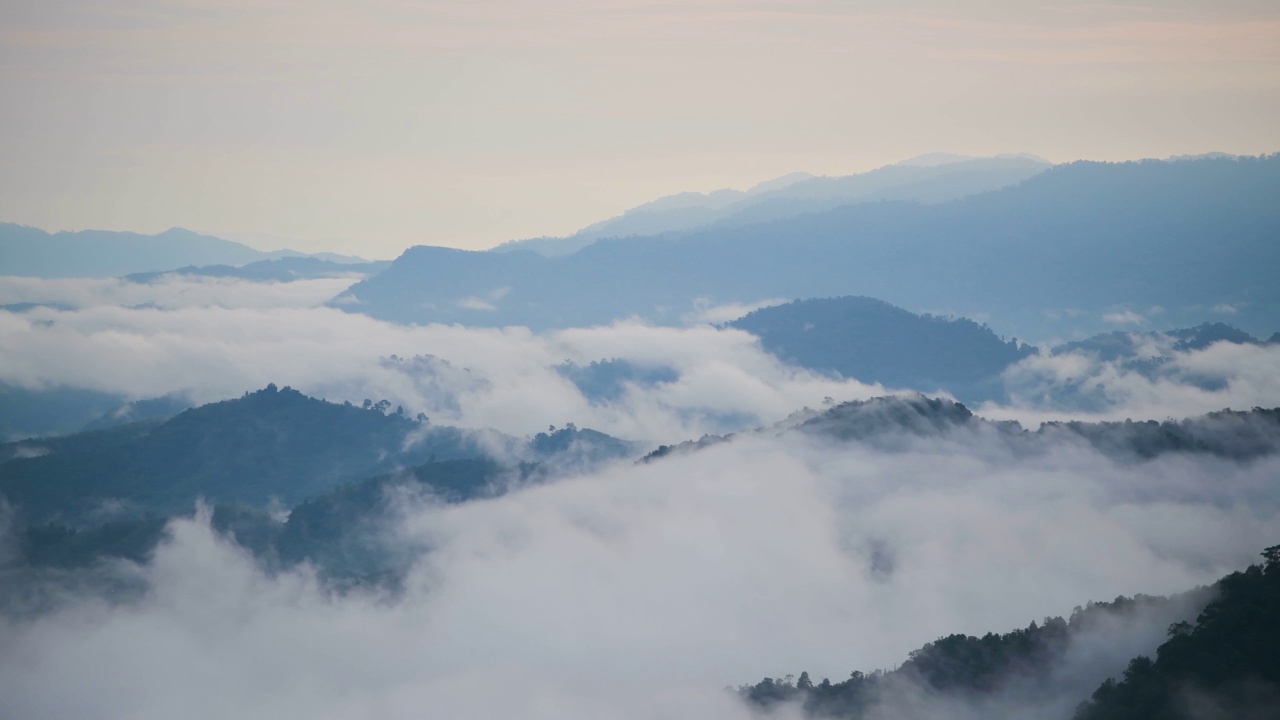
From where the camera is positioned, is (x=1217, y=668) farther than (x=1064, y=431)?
No

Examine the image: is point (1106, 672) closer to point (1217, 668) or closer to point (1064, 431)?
point (1217, 668)

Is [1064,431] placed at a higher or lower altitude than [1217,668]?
higher

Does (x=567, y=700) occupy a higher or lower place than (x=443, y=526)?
lower

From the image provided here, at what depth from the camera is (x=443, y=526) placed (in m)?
198

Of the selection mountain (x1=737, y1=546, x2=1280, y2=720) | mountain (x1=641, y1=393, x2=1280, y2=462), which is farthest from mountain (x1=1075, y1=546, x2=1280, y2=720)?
mountain (x1=641, y1=393, x2=1280, y2=462)

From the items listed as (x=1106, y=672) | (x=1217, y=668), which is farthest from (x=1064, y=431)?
(x=1217, y=668)

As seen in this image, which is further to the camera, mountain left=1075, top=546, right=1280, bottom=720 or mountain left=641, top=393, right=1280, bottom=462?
mountain left=641, top=393, right=1280, bottom=462

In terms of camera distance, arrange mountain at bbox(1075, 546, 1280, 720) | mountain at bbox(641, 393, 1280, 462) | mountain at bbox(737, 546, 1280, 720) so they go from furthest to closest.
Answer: mountain at bbox(641, 393, 1280, 462) → mountain at bbox(737, 546, 1280, 720) → mountain at bbox(1075, 546, 1280, 720)

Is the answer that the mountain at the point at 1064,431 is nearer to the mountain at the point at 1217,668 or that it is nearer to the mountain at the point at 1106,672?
the mountain at the point at 1106,672

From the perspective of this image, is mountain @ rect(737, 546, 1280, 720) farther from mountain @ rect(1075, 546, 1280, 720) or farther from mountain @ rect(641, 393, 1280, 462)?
mountain @ rect(641, 393, 1280, 462)

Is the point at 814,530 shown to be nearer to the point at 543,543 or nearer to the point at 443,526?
the point at 543,543

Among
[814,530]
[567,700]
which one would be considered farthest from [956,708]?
[814,530]

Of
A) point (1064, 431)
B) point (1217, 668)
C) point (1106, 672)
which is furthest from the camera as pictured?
point (1064, 431)

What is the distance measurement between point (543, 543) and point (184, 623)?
48538mm
